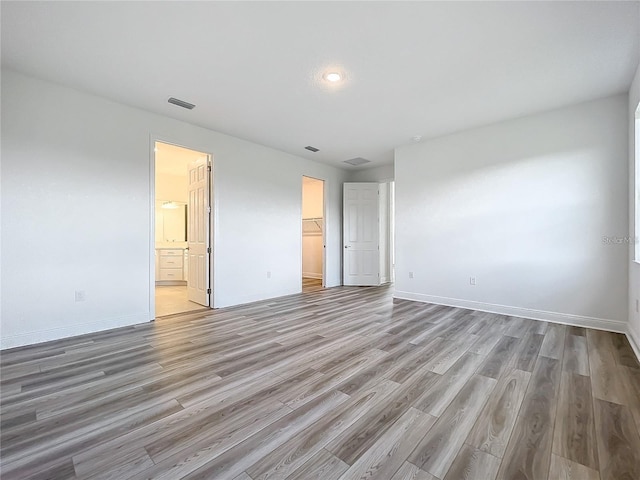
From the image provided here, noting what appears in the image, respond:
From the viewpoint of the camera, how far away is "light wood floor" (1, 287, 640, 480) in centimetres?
135

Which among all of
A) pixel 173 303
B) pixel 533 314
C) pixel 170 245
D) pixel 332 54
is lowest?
pixel 173 303

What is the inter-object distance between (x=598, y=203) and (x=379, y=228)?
3.77 metres

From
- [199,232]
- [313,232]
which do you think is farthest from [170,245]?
[313,232]

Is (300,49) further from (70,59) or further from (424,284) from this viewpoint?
(424,284)

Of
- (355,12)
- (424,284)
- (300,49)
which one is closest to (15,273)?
(300,49)

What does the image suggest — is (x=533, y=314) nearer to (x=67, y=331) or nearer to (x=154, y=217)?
(x=154, y=217)

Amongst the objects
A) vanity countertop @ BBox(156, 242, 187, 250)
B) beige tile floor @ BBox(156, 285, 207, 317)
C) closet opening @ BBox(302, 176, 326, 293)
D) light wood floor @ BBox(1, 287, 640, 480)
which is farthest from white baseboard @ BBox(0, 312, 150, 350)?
closet opening @ BBox(302, 176, 326, 293)

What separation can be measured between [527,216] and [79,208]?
18.3 ft

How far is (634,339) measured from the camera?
277 cm

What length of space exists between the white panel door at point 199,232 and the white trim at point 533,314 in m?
3.55

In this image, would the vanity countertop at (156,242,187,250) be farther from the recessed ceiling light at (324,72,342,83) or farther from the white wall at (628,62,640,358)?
the white wall at (628,62,640,358)

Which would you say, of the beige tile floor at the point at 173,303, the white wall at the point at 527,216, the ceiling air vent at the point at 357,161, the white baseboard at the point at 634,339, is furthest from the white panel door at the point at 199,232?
the white baseboard at the point at 634,339

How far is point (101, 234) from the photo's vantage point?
11.0 ft

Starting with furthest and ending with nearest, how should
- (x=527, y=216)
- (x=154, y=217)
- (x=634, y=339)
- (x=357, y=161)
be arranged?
(x=357, y=161) < (x=527, y=216) < (x=154, y=217) < (x=634, y=339)
